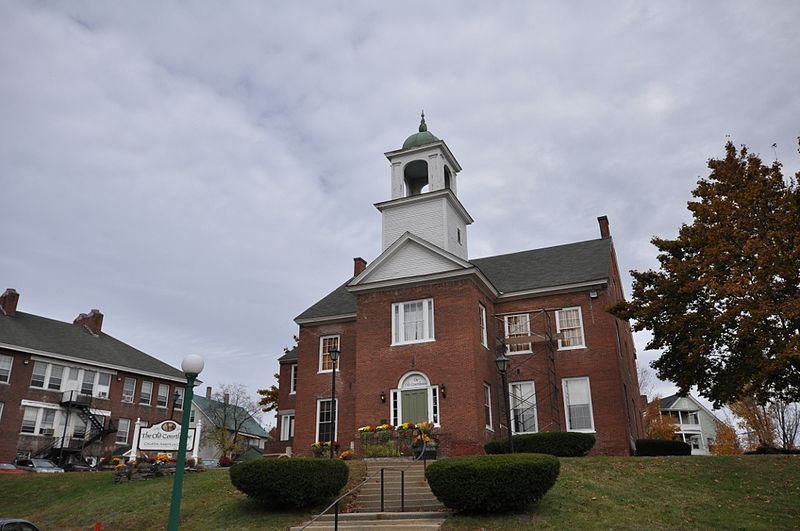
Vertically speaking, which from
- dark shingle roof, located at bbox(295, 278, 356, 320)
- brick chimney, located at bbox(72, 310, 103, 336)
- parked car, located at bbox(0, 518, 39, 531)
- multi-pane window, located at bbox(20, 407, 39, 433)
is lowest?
parked car, located at bbox(0, 518, 39, 531)

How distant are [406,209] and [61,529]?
18.6 metres

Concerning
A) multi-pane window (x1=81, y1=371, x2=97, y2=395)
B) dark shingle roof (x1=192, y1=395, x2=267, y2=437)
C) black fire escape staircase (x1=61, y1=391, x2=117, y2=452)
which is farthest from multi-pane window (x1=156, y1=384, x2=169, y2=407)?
dark shingle roof (x1=192, y1=395, x2=267, y2=437)

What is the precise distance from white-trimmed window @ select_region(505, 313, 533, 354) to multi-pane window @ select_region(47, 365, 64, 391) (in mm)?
30648

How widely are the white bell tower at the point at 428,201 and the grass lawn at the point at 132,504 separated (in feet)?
37.7

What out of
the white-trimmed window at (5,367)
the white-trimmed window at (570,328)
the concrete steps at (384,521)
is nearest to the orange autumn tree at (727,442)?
the white-trimmed window at (570,328)

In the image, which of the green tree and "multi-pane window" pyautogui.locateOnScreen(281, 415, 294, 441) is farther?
"multi-pane window" pyautogui.locateOnScreen(281, 415, 294, 441)

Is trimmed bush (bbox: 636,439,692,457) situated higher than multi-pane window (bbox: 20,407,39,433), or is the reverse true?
multi-pane window (bbox: 20,407,39,433)

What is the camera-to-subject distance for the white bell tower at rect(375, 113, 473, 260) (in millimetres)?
29078

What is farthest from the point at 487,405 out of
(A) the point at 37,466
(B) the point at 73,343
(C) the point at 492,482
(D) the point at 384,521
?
(B) the point at 73,343

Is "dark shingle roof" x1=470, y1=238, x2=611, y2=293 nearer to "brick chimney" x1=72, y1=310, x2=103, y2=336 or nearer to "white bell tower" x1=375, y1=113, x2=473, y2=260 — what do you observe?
"white bell tower" x1=375, y1=113, x2=473, y2=260

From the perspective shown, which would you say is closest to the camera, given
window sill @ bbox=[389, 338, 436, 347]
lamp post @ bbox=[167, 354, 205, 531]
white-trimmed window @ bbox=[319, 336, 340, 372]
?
lamp post @ bbox=[167, 354, 205, 531]

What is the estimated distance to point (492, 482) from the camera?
45.0 feet

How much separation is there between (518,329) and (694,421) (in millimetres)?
53338

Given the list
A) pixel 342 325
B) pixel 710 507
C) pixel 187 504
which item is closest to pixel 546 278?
pixel 342 325
